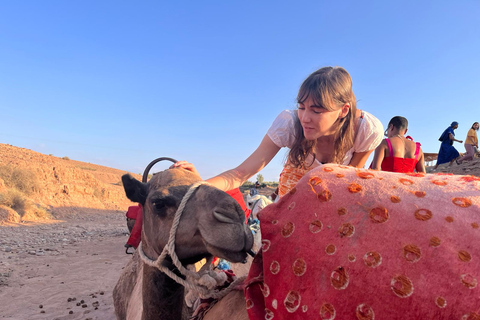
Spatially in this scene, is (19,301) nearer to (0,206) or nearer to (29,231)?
(29,231)

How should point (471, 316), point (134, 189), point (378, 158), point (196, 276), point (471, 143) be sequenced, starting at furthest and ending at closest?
point (471, 143)
point (378, 158)
point (134, 189)
point (196, 276)
point (471, 316)

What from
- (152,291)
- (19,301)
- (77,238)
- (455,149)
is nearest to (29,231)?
(77,238)

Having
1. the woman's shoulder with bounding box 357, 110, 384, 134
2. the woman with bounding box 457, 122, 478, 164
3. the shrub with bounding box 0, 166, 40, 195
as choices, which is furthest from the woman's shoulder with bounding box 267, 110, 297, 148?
the shrub with bounding box 0, 166, 40, 195

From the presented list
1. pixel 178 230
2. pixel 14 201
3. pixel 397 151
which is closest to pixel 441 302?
pixel 178 230

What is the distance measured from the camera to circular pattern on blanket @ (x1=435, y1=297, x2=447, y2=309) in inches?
36.7

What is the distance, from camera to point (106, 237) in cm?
1171

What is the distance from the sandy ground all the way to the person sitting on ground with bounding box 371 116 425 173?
503 centimetres

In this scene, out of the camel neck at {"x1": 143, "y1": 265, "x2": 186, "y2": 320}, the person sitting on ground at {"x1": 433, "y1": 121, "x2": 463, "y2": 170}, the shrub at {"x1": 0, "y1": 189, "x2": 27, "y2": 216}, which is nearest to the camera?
the camel neck at {"x1": 143, "y1": 265, "x2": 186, "y2": 320}

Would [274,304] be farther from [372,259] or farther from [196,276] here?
[196,276]

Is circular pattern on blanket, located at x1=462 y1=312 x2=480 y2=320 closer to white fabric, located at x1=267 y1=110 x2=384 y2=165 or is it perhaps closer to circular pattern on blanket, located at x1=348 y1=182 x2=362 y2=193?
circular pattern on blanket, located at x1=348 y1=182 x2=362 y2=193

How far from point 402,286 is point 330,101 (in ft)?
4.75

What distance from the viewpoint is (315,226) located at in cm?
123

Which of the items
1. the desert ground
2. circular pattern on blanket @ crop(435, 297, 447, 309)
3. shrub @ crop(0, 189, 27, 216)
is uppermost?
circular pattern on blanket @ crop(435, 297, 447, 309)

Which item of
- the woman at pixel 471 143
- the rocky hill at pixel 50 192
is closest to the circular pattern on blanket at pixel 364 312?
the woman at pixel 471 143
